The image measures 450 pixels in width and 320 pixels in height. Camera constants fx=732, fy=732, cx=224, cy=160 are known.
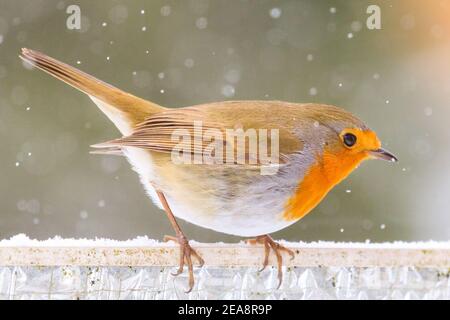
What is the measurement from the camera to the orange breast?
261 cm

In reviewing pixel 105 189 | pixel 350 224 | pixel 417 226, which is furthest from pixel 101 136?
pixel 417 226

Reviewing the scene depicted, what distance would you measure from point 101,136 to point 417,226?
1789 millimetres

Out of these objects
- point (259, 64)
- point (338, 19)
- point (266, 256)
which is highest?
point (338, 19)

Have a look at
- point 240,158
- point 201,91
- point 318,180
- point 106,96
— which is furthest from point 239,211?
point 201,91

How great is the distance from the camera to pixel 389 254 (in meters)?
2.56

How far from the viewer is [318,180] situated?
2.68 meters

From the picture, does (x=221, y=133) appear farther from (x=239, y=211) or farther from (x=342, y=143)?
(x=342, y=143)

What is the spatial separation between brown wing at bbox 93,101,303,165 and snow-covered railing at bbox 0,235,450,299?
0.35 metres

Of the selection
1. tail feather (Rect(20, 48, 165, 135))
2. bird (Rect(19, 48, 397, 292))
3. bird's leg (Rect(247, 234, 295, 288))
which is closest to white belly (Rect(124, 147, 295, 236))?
bird (Rect(19, 48, 397, 292))

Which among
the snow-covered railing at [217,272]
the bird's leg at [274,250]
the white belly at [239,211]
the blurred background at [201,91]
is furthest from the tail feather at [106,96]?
the blurred background at [201,91]

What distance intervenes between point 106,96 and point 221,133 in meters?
0.54

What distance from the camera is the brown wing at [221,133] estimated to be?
8.81 feet

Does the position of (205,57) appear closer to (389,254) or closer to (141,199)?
(141,199)

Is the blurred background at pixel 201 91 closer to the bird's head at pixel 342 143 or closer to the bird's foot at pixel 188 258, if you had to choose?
the bird's head at pixel 342 143
